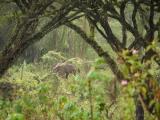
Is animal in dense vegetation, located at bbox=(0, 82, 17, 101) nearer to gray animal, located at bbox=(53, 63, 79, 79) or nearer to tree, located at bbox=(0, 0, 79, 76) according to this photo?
tree, located at bbox=(0, 0, 79, 76)

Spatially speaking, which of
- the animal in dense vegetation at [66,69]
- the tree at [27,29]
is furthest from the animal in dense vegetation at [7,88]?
the animal in dense vegetation at [66,69]

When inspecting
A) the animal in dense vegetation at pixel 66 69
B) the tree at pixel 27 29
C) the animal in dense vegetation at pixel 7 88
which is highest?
the tree at pixel 27 29

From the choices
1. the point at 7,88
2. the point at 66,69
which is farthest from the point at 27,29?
the point at 66,69

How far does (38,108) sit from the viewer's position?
716cm

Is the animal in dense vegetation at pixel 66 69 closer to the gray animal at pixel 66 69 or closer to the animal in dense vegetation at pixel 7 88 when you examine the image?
the gray animal at pixel 66 69

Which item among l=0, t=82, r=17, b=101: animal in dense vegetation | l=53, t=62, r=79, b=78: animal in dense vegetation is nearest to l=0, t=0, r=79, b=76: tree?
l=0, t=82, r=17, b=101: animal in dense vegetation

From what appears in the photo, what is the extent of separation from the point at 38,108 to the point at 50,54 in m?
11.2

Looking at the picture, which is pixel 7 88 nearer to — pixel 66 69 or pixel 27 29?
pixel 27 29

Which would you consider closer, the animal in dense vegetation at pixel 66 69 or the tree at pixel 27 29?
the tree at pixel 27 29

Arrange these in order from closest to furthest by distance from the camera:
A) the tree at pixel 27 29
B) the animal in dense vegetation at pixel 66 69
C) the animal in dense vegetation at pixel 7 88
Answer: the tree at pixel 27 29 < the animal in dense vegetation at pixel 7 88 < the animal in dense vegetation at pixel 66 69

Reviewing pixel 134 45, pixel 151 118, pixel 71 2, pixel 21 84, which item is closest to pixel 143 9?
pixel 134 45

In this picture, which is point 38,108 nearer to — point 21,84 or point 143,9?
point 143,9

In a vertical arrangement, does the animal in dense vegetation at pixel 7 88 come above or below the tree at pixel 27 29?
below

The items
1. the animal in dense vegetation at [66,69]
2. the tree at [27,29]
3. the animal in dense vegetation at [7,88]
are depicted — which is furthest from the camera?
the animal in dense vegetation at [66,69]
